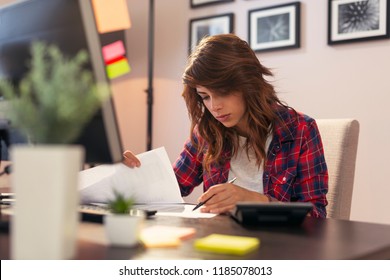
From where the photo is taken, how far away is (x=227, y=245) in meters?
0.70

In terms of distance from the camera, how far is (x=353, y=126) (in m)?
1.59

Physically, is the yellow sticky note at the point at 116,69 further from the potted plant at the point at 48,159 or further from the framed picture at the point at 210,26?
the framed picture at the point at 210,26

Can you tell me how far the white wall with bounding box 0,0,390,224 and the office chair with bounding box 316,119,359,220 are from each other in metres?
0.91

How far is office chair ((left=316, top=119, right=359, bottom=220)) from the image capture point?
1558 mm

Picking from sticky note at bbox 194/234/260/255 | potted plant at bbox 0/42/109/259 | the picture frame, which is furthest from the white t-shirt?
the picture frame

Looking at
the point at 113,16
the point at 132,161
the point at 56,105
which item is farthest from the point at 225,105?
the point at 113,16

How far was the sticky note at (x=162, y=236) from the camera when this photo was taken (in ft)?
2.32

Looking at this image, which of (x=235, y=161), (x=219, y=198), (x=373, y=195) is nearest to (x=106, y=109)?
(x=219, y=198)

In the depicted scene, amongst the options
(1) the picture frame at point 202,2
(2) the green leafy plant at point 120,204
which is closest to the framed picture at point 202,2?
(1) the picture frame at point 202,2

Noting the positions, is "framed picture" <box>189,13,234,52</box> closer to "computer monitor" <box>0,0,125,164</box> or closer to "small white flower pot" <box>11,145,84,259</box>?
"computer monitor" <box>0,0,125,164</box>

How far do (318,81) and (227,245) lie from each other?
2070 mm

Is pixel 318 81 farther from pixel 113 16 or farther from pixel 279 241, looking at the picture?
pixel 279 241

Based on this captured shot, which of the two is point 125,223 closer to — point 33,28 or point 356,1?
point 33,28
